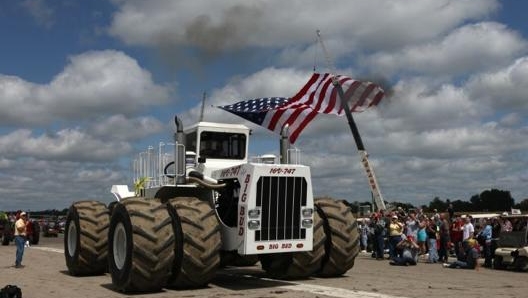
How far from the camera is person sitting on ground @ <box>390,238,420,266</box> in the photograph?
752 inches

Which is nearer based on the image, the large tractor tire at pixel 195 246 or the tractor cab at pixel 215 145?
the large tractor tire at pixel 195 246

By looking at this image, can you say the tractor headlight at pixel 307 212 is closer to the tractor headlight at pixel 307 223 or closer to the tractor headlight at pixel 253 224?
the tractor headlight at pixel 307 223

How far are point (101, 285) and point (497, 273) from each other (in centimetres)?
1071

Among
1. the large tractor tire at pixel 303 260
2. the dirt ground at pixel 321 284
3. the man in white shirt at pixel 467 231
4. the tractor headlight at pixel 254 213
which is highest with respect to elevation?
the tractor headlight at pixel 254 213

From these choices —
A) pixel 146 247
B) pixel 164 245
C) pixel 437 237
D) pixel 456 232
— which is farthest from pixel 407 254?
pixel 146 247

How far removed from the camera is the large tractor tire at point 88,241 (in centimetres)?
1463

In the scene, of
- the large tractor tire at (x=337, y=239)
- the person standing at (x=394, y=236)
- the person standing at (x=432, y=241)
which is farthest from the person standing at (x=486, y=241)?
the large tractor tire at (x=337, y=239)

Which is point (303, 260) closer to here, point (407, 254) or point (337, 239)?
point (337, 239)

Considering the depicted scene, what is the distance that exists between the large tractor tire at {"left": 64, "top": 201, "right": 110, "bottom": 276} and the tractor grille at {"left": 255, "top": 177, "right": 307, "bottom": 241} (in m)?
4.83

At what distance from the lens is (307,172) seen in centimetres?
1243

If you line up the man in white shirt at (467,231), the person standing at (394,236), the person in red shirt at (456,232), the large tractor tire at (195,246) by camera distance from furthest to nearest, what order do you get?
the person in red shirt at (456,232) → the person standing at (394,236) → the man in white shirt at (467,231) → the large tractor tire at (195,246)

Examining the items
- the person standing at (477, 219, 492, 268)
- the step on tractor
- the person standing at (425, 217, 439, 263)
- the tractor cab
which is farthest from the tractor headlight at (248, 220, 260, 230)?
the person standing at (477, 219, 492, 268)

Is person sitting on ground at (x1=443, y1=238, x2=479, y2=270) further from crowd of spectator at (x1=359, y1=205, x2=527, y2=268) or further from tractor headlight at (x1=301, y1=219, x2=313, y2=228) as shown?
tractor headlight at (x1=301, y1=219, x2=313, y2=228)

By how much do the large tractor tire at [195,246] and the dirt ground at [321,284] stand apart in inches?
11.1
